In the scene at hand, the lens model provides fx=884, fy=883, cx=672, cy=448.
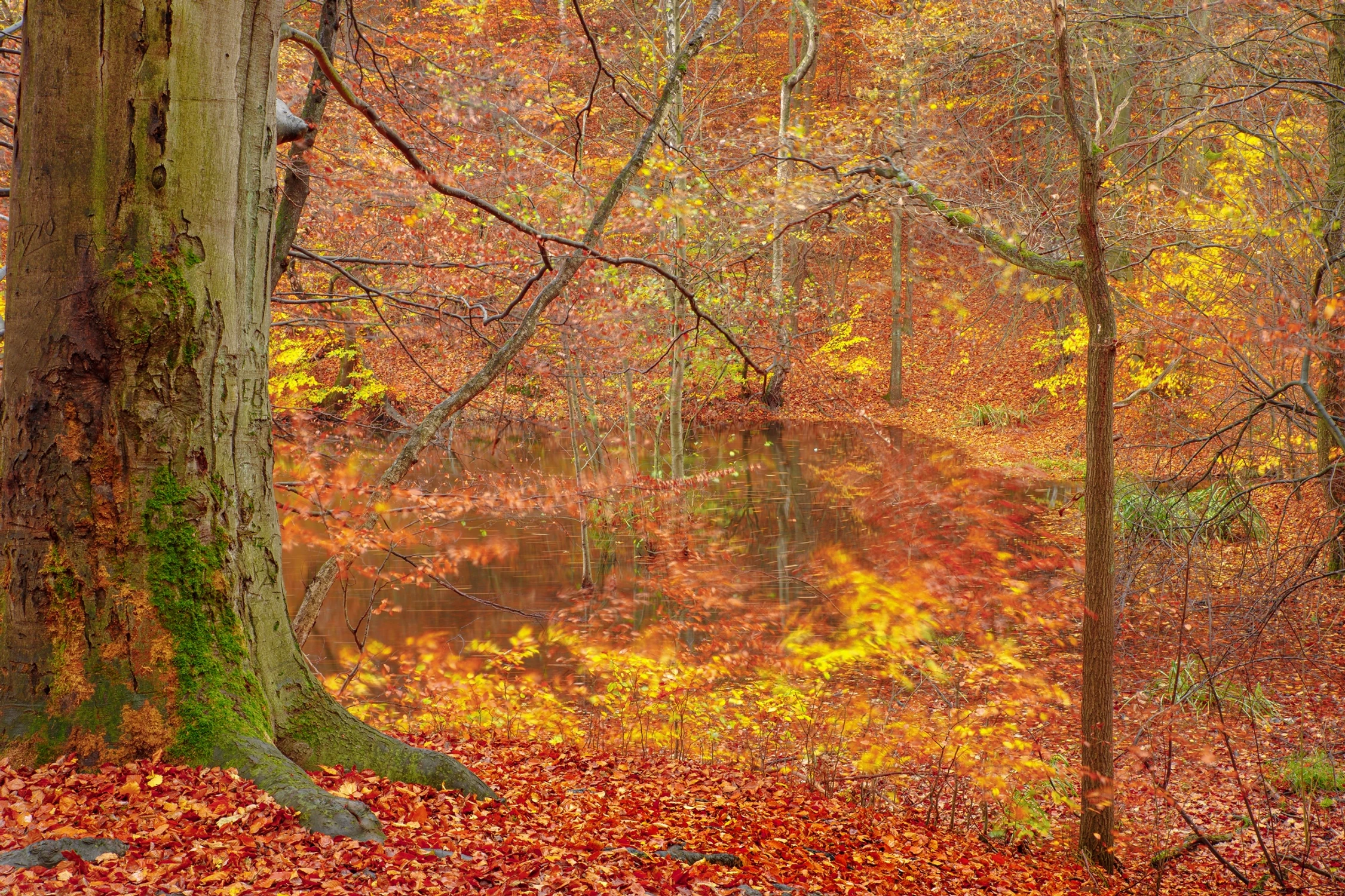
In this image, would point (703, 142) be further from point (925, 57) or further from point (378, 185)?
point (925, 57)

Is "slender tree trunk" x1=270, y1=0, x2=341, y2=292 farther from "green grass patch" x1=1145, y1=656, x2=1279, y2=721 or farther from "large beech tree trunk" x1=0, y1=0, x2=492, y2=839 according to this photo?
"green grass patch" x1=1145, y1=656, x2=1279, y2=721

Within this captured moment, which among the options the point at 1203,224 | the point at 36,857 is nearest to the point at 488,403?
the point at 1203,224

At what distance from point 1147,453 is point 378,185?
39.6 ft

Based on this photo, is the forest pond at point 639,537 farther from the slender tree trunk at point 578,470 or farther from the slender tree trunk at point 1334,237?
the slender tree trunk at point 1334,237

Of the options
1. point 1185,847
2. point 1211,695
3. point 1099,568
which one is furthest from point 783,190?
point 1185,847

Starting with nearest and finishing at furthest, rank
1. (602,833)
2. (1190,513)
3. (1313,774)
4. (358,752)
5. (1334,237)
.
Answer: (358,752), (602,833), (1313,774), (1334,237), (1190,513)

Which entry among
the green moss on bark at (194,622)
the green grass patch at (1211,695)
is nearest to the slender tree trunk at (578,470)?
the green grass patch at (1211,695)

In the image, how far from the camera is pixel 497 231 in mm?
10523

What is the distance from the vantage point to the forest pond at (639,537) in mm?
10820

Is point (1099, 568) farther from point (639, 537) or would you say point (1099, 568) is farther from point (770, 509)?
point (770, 509)

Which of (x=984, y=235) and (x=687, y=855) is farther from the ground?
(x=984, y=235)

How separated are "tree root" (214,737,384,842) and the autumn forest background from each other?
4cm

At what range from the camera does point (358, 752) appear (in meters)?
3.31

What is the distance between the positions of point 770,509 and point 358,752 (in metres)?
12.0
